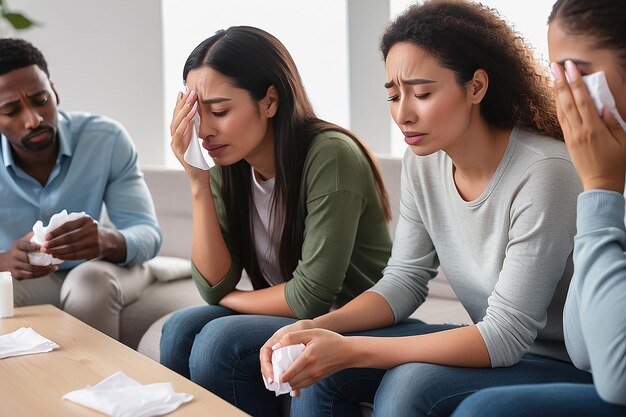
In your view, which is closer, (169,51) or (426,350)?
(426,350)

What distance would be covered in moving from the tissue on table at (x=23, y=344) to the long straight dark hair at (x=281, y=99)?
1.94 feet

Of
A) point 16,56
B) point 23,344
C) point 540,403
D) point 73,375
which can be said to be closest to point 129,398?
point 73,375

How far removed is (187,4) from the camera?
4.29 metres

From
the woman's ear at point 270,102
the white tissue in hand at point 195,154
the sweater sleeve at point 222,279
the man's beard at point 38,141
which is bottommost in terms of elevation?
the sweater sleeve at point 222,279

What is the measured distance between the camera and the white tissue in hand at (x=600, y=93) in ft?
4.07

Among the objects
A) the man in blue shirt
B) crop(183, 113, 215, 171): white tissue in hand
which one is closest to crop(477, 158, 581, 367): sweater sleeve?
crop(183, 113, 215, 171): white tissue in hand

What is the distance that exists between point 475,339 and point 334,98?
2938 mm

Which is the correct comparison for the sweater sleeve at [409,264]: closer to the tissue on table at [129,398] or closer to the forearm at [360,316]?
the forearm at [360,316]

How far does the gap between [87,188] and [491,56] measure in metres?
1.65

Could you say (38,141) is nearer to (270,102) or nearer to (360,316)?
(270,102)

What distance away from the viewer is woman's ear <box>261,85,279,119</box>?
6.61 feet

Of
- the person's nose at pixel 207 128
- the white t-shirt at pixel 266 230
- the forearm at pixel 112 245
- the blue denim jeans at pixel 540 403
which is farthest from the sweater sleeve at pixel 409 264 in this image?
the forearm at pixel 112 245

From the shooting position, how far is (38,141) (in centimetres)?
265

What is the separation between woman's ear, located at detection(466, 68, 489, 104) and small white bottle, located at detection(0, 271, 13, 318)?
49.7 inches
